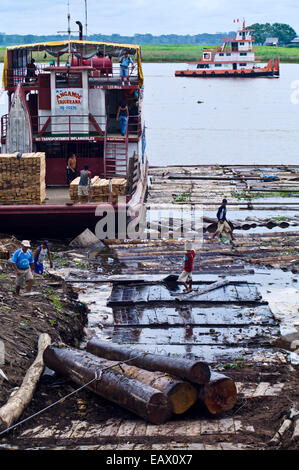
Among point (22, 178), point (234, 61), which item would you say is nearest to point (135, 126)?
point (22, 178)

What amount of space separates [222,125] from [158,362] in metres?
74.0

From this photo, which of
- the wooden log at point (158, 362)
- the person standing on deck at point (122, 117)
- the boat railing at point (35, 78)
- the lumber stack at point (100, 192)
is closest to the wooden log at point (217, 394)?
the wooden log at point (158, 362)

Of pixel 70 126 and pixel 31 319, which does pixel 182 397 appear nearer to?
pixel 31 319

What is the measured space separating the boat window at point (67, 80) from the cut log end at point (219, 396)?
56.4 feet

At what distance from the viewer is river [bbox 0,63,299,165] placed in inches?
2336

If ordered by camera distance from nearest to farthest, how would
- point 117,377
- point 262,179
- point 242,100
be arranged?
point 117,377 < point 262,179 < point 242,100

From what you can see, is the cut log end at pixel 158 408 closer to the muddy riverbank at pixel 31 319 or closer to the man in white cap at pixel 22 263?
the muddy riverbank at pixel 31 319

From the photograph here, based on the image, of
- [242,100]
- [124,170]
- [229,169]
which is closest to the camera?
[124,170]

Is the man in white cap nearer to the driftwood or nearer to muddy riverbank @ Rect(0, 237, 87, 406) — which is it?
muddy riverbank @ Rect(0, 237, 87, 406)

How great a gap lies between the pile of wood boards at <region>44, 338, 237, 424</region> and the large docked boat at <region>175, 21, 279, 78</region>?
125 metres

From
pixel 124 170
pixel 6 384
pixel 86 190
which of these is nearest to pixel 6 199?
pixel 86 190
